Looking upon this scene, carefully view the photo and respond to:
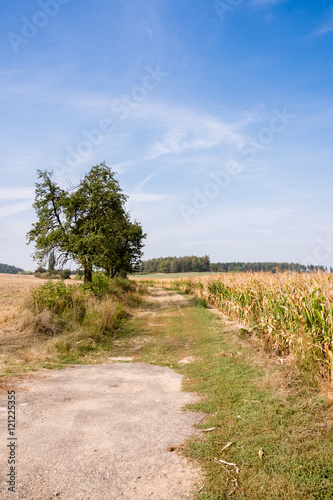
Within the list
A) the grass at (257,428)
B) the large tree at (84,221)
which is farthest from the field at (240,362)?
the large tree at (84,221)

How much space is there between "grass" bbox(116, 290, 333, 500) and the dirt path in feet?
1.11

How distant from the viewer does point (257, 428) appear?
477cm

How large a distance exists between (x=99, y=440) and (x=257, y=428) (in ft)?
7.62

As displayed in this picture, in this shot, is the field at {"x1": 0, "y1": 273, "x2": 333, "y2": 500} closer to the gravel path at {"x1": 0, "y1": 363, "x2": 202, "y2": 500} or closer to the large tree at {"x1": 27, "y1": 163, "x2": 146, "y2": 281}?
the gravel path at {"x1": 0, "y1": 363, "x2": 202, "y2": 500}

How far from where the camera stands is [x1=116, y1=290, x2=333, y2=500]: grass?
3.55 m

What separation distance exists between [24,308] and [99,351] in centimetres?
405

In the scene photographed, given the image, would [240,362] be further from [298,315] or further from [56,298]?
[56,298]

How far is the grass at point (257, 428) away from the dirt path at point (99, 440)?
1.11 ft

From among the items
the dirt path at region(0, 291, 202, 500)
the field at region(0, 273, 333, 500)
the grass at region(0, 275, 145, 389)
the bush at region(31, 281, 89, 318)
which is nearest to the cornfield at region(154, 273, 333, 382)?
the field at region(0, 273, 333, 500)

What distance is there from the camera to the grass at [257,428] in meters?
3.55

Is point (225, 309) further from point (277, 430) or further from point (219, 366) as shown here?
point (277, 430)

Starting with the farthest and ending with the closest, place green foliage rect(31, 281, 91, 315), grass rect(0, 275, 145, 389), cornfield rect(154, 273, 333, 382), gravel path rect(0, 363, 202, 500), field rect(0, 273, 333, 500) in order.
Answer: green foliage rect(31, 281, 91, 315)
grass rect(0, 275, 145, 389)
cornfield rect(154, 273, 333, 382)
field rect(0, 273, 333, 500)
gravel path rect(0, 363, 202, 500)

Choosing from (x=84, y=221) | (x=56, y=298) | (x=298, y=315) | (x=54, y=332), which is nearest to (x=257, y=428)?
(x=298, y=315)

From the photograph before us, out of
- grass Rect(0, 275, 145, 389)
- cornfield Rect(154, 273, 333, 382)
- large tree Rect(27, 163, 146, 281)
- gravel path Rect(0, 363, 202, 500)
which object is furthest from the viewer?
large tree Rect(27, 163, 146, 281)
